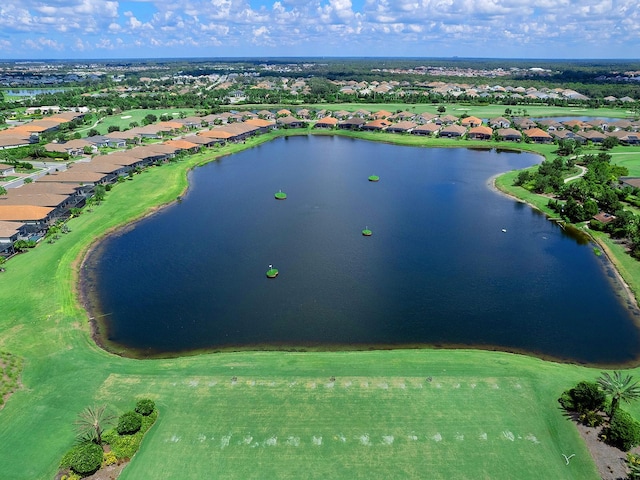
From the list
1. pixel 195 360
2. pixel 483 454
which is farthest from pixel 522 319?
pixel 195 360

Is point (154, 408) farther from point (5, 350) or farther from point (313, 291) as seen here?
point (313, 291)

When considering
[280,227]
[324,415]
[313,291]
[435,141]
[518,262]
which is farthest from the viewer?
[435,141]

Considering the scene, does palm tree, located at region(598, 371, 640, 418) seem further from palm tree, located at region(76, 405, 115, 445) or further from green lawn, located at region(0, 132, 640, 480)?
palm tree, located at region(76, 405, 115, 445)

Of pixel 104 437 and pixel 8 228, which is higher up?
pixel 8 228

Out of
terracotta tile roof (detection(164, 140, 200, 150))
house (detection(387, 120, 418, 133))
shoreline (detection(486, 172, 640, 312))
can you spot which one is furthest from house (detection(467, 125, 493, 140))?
terracotta tile roof (detection(164, 140, 200, 150))

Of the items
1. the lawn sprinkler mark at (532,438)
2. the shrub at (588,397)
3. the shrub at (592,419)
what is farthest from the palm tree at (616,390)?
the lawn sprinkler mark at (532,438)

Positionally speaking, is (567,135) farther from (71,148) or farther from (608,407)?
(71,148)

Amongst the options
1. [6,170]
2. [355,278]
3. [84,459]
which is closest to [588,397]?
[355,278]
